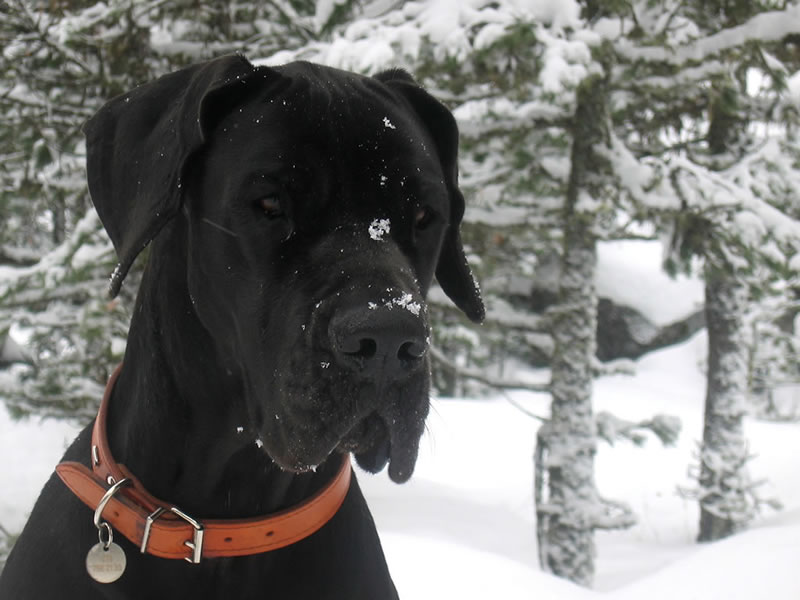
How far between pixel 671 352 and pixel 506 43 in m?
15.5

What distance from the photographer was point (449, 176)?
2.12 metres

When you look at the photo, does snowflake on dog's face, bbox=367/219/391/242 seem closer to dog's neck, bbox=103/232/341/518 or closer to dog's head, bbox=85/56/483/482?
dog's head, bbox=85/56/483/482

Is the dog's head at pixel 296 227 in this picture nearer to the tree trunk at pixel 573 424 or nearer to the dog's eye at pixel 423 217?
the dog's eye at pixel 423 217

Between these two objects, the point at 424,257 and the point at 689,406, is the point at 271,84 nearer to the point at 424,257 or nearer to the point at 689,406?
the point at 424,257

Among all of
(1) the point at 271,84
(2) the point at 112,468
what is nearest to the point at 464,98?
(1) the point at 271,84

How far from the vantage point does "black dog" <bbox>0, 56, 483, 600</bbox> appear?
155 centimetres

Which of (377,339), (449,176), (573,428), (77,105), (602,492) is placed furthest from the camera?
(602,492)

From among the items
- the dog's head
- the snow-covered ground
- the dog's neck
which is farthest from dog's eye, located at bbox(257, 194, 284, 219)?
the snow-covered ground

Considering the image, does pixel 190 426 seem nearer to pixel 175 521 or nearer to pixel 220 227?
pixel 175 521

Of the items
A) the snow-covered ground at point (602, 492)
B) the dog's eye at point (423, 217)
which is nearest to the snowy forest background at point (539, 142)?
the snow-covered ground at point (602, 492)

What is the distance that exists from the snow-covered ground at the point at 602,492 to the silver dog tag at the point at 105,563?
687 mm

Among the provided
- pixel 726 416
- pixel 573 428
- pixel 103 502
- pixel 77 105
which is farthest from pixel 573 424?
pixel 103 502

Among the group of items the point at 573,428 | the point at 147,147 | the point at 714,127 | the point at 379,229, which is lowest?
the point at 573,428

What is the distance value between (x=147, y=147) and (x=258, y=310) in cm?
47
